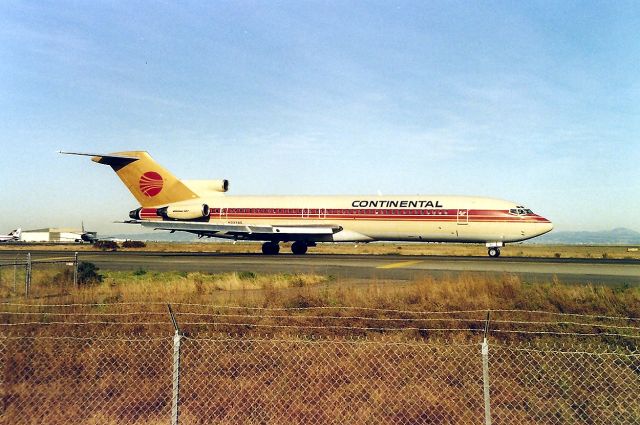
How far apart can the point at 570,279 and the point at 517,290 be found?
6331 mm

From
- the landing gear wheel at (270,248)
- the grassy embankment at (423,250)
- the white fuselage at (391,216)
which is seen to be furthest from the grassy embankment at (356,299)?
the grassy embankment at (423,250)

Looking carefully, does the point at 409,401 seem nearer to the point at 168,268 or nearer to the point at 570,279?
the point at 570,279

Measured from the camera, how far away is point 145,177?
1585 inches

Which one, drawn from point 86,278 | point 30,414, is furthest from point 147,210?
point 30,414

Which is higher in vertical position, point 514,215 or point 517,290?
point 514,215

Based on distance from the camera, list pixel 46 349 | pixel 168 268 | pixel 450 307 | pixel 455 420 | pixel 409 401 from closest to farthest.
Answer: pixel 455 420 < pixel 409 401 < pixel 46 349 < pixel 450 307 < pixel 168 268

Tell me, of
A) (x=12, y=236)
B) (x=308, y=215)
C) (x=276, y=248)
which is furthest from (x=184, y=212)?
(x=12, y=236)

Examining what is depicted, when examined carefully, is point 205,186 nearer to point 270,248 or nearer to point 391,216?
point 270,248

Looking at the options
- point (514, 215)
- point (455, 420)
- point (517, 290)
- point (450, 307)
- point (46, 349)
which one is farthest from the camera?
point (514, 215)

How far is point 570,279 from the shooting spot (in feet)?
66.7

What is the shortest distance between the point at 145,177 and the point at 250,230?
36.5 feet

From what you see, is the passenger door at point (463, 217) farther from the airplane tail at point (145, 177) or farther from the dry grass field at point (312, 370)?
the airplane tail at point (145, 177)

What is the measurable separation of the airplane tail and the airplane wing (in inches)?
154

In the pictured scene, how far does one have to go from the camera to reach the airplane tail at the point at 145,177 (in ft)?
132
